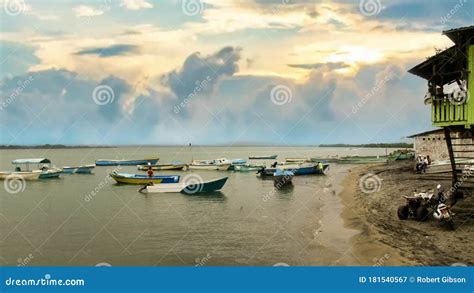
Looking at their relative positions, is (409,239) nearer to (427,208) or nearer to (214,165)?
(427,208)

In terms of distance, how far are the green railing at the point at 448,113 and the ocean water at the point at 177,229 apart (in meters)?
5.48

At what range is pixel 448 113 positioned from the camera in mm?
15352

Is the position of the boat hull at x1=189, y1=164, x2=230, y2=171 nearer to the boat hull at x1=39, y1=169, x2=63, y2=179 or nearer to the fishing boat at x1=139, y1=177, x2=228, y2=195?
the boat hull at x1=39, y1=169, x2=63, y2=179

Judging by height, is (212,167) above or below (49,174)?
above

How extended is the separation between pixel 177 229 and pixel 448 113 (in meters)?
13.3

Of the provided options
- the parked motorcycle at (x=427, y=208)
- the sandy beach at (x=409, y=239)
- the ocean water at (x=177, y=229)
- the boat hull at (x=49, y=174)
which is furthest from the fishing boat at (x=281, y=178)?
the boat hull at (x=49, y=174)

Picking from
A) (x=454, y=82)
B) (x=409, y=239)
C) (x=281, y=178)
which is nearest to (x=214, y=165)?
(x=281, y=178)

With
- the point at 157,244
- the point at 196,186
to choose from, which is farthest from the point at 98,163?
the point at 157,244

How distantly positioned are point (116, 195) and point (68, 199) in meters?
3.89

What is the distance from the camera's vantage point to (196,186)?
117 feet

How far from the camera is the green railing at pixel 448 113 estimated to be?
48.8 feet

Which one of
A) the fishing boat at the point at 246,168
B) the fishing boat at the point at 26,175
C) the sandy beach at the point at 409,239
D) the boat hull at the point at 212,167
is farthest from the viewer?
the boat hull at the point at 212,167

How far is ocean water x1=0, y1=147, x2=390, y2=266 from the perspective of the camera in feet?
51.5

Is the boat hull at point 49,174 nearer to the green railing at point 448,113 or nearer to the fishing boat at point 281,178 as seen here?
the fishing boat at point 281,178
